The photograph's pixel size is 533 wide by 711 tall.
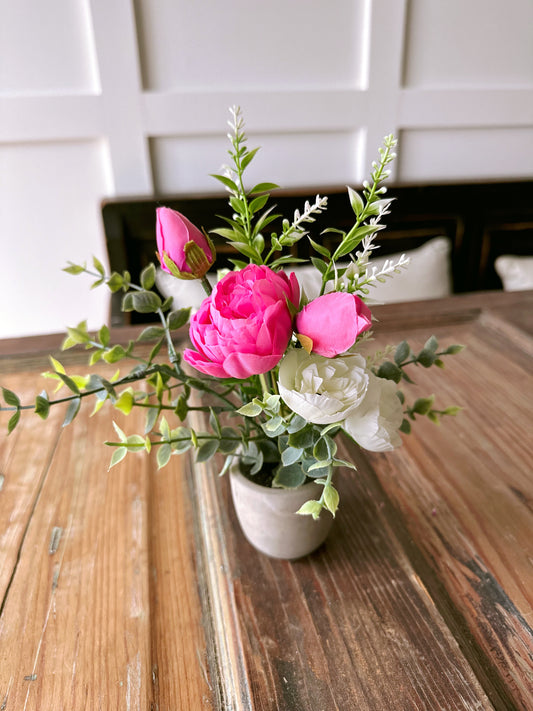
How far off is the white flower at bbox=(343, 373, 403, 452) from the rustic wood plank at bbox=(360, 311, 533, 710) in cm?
19

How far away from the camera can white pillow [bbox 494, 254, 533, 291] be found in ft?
4.79

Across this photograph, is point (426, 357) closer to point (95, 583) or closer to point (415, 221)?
point (95, 583)

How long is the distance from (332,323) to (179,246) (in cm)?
12

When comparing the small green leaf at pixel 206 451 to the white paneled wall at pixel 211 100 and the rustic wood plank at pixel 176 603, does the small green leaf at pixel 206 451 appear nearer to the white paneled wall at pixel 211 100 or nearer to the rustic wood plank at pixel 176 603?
the rustic wood plank at pixel 176 603

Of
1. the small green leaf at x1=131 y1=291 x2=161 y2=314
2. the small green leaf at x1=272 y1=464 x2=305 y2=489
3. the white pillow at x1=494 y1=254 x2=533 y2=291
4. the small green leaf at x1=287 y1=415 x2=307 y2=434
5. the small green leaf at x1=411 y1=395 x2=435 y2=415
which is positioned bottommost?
the white pillow at x1=494 y1=254 x2=533 y2=291

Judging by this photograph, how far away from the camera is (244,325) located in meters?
0.32

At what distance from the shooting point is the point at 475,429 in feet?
2.29

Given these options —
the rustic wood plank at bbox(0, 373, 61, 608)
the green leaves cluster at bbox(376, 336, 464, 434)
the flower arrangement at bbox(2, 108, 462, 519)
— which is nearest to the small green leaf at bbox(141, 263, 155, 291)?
the flower arrangement at bbox(2, 108, 462, 519)

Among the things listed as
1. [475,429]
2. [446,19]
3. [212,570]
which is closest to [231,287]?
[212,570]

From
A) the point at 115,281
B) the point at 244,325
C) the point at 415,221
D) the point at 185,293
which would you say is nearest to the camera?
the point at 244,325

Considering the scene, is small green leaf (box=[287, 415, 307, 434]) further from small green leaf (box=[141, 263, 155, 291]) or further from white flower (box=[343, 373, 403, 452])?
small green leaf (box=[141, 263, 155, 291])

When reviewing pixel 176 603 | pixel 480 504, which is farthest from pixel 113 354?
pixel 480 504

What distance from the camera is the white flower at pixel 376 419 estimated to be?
38 centimetres

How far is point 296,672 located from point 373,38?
1566 mm
